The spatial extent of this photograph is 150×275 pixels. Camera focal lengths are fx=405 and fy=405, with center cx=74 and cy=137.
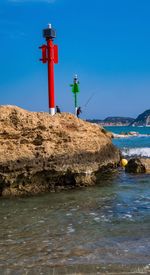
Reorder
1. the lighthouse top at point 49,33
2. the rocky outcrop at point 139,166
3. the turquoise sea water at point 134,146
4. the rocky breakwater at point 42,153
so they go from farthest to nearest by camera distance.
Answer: the turquoise sea water at point 134,146
the lighthouse top at point 49,33
the rocky outcrop at point 139,166
the rocky breakwater at point 42,153

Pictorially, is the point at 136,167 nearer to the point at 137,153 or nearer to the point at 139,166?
the point at 139,166

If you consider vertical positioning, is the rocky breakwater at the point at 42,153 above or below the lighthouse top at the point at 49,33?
below

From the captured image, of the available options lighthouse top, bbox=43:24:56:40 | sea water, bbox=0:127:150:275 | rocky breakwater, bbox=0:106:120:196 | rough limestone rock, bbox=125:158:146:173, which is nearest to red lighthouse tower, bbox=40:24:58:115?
lighthouse top, bbox=43:24:56:40

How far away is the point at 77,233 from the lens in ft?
20.6

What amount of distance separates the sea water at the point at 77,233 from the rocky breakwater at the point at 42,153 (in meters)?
0.61

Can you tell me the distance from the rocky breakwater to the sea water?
23.9 inches

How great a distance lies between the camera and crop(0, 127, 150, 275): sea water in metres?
4.88

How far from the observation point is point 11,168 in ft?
30.8

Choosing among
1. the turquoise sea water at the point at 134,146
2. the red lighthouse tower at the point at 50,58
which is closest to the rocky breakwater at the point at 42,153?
the red lighthouse tower at the point at 50,58

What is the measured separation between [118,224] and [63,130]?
13.7 ft

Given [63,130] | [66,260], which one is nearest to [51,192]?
[63,130]

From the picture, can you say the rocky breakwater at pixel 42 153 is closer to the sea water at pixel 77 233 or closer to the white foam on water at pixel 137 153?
the sea water at pixel 77 233

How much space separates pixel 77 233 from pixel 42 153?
12.5 ft

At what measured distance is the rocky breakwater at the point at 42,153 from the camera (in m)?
9.54
